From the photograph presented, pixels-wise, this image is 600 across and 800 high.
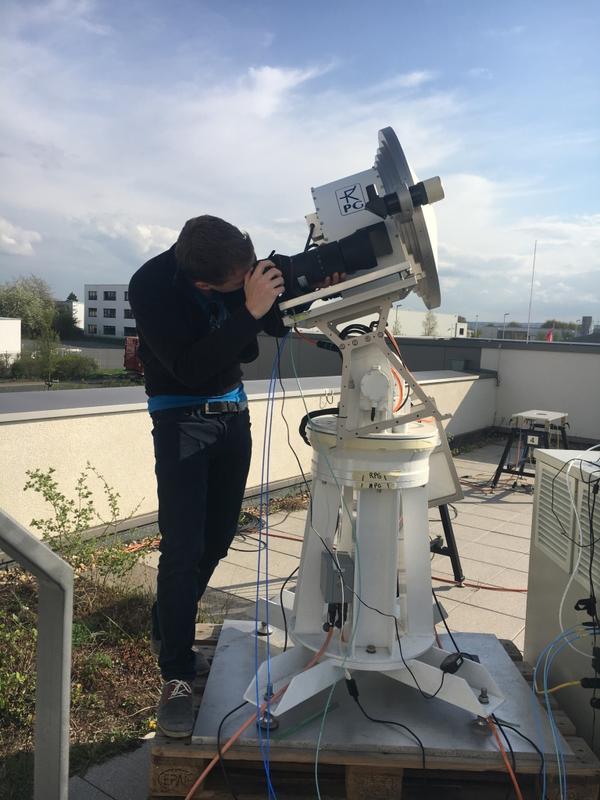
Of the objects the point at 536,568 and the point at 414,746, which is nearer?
the point at 414,746

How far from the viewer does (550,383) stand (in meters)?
9.52

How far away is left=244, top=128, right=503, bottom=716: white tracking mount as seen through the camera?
6.93 ft

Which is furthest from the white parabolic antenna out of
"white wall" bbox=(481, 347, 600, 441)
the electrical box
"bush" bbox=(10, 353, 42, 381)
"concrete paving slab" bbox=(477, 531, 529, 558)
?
"bush" bbox=(10, 353, 42, 381)

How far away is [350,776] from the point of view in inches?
79.2

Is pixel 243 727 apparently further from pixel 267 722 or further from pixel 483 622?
pixel 483 622

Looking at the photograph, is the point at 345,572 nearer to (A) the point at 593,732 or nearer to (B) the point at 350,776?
(B) the point at 350,776

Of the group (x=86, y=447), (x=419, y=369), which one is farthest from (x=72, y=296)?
(x=86, y=447)

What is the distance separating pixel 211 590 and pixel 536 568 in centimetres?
201

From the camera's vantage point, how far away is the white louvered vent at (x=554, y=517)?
2.47m

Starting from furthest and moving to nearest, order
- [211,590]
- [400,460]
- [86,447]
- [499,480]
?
[499,480] < [86,447] < [211,590] < [400,460]

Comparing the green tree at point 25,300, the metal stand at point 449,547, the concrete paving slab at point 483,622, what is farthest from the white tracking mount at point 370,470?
the green tree at point 25,300

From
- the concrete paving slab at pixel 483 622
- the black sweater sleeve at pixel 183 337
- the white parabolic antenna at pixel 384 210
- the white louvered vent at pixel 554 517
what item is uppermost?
the white parabolic antenna at pixel 384 210

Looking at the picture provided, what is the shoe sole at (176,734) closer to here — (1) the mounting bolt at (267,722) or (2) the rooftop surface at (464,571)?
(1) the mounting bolt at (267,722)

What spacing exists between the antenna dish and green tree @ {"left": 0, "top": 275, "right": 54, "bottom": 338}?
154ft
